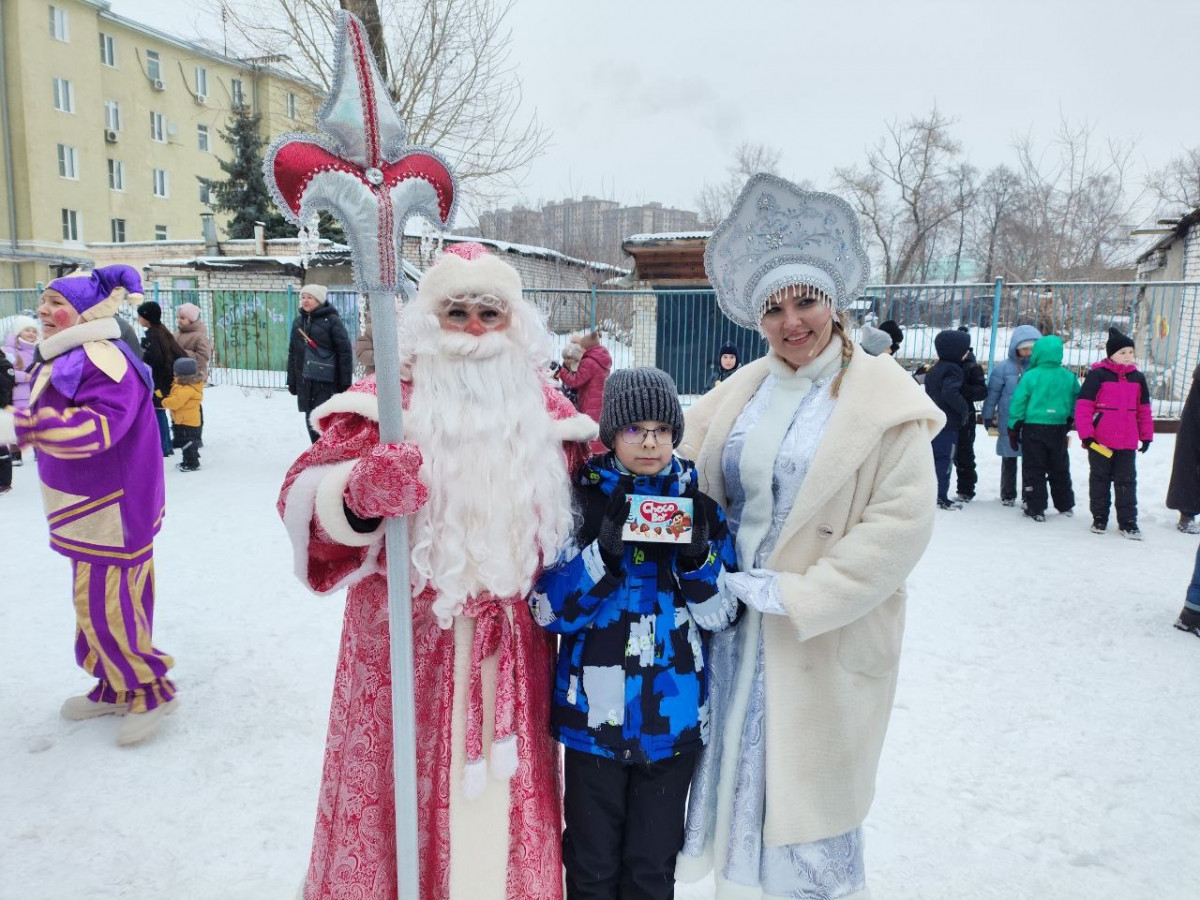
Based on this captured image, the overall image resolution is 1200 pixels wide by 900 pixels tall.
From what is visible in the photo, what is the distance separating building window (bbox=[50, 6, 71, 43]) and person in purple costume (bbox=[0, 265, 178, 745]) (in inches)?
1391

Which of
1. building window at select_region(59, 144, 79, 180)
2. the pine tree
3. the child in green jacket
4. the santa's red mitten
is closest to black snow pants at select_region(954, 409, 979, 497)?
the child in green jacket

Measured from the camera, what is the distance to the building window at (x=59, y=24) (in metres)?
28.7

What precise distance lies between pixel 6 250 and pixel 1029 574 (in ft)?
115

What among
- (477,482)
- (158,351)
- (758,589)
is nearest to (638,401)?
(477,482)

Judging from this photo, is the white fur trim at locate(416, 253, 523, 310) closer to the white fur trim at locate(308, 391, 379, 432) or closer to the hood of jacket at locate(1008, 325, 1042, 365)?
the white fur trim at locate(308, 391, 379, 432)

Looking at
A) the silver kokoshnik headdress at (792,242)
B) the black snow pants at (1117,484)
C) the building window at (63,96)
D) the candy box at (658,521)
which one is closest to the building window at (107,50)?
the building window at (63,96)

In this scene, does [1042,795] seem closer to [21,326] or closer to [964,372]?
[964,372]

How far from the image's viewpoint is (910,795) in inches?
114

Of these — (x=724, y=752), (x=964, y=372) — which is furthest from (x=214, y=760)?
(x=964, y=372)

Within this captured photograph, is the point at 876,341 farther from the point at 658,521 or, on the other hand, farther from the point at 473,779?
the point at 473,779

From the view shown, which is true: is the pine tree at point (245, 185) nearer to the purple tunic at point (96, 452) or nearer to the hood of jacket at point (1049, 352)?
the hood of jacket at point (1049, 352)

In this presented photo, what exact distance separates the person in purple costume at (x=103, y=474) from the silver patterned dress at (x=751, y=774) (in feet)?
8.05

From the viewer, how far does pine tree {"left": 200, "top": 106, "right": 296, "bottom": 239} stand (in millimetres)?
22891

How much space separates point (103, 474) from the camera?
9.86ft
